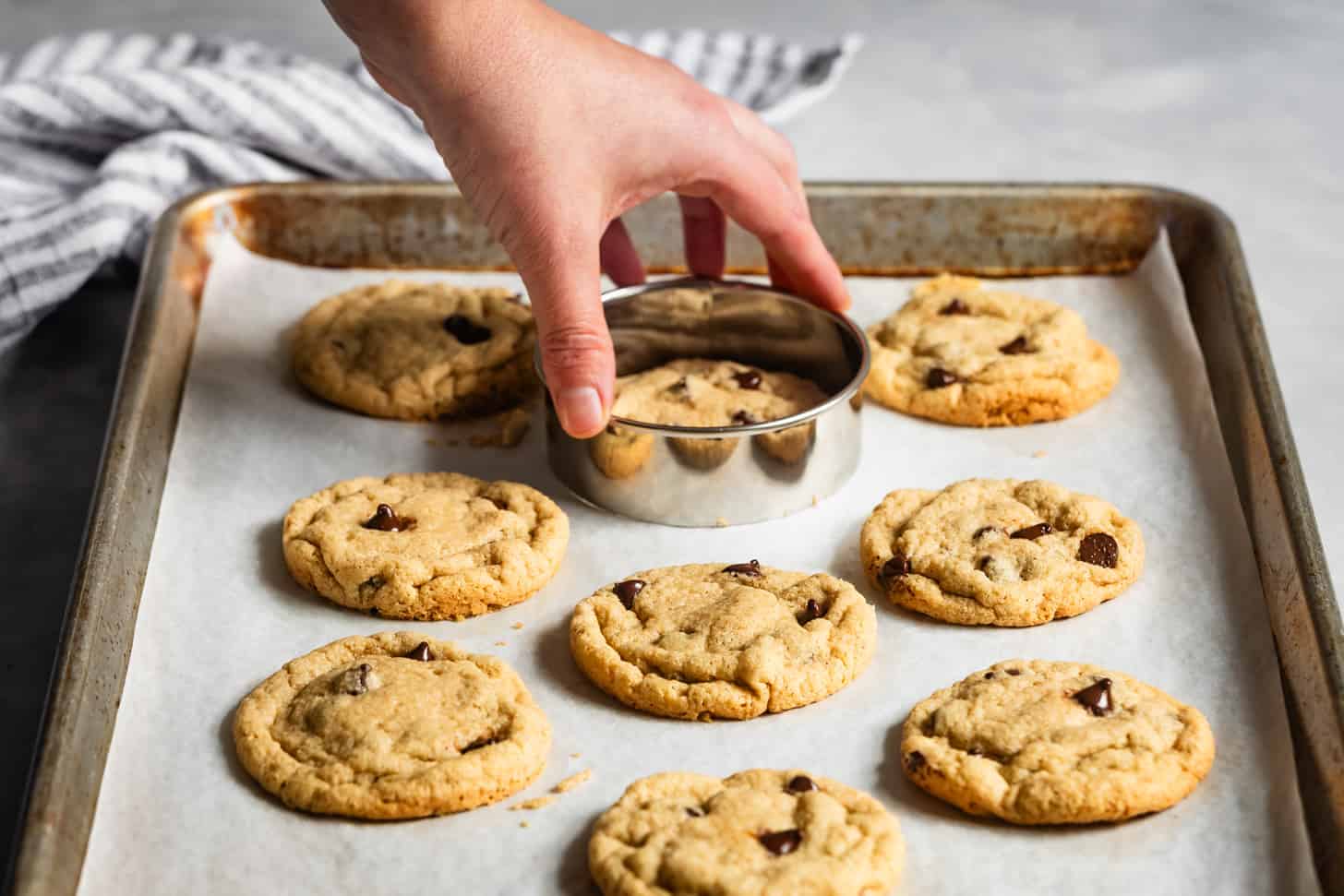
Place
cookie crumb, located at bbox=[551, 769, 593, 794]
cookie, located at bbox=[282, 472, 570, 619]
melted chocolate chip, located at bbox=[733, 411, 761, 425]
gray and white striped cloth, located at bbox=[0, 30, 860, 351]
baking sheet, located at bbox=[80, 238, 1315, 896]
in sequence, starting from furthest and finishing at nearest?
Result: gray and white striped cloth, located at bbox=[0, 30, 860, 351], melted chocolate chip, located at bbox=[733, 411, 761, 425], cookie, located at bbox=[282, 472, 570, 619], cookie crumb, located at bbox=[551, 769, 593, 794], baking sheet, located at bbox=[80, 238, 1315, 896]

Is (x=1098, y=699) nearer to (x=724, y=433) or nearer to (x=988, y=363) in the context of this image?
(x=724, y=433)

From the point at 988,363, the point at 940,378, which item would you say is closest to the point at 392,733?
the point at 940,378

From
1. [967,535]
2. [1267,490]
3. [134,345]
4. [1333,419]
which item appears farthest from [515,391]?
[1333,419]

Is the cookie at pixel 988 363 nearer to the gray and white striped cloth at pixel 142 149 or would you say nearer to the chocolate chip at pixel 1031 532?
the chocolate chip at pixel 1031 532

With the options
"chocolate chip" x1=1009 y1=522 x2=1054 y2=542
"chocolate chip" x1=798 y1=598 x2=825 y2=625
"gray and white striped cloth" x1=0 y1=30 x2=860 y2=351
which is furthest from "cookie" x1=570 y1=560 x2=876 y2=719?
"gray and white striped cloth" x1=0 y1=30 x2=860 y2=351

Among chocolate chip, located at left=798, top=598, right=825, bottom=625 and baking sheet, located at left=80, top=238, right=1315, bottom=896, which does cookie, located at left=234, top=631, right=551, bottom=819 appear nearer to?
baking sheet, located at left=80, top=238, right=1315, bottom=896

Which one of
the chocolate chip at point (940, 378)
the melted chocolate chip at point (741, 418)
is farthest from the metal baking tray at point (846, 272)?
the melted chocolate chip at point (741, 418)
